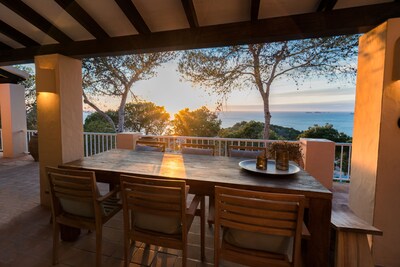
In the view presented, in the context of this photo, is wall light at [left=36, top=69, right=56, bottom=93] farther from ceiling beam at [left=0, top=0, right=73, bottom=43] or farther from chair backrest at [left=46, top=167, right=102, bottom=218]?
chair backrest at [left=46, top=167, right=102, bottom=218]

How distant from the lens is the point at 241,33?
2377 mm

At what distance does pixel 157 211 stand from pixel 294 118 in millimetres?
12466

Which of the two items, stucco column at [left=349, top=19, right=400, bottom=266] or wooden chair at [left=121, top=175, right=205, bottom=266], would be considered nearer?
wooden chair at [left=121, top=175, right=205, bottom=266]

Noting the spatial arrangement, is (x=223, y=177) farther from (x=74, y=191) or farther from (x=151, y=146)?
(x=151, y=146)

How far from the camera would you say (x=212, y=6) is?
7.46 ft

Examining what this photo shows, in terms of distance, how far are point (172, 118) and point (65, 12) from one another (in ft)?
20.6

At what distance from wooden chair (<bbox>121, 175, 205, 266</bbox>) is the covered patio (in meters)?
1.19

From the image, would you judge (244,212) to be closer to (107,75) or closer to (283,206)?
(283,206)

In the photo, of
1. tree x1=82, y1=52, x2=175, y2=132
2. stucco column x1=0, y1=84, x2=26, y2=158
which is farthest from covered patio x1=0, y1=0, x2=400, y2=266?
tree x1=82, y1=52, x2=175, y2=132

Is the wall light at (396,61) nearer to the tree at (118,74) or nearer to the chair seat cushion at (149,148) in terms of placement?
the chair seat cushion at (149,148)

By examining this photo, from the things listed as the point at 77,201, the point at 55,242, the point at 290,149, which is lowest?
the point at 55,242

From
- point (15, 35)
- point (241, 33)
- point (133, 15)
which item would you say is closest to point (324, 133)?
point (241, 33)

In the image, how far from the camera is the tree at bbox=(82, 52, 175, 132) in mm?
7094

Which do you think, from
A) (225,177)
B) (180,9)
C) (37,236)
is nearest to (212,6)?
(180,9)
